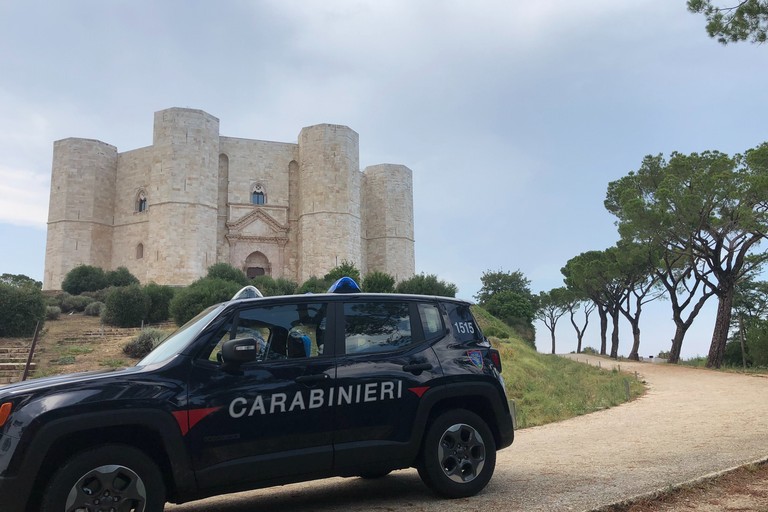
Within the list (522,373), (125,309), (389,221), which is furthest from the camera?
(389,221)

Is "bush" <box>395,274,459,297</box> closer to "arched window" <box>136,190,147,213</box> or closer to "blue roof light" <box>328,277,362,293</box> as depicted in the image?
"arched window" <box>136,190,147,213</box>

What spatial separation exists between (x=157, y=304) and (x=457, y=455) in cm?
2871

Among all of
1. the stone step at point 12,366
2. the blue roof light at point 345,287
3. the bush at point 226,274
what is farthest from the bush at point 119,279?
the blue roof light at point 345,287

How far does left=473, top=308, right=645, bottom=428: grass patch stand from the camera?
43.5 ft

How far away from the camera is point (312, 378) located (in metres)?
4.79

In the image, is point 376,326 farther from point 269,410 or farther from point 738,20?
point 738,20

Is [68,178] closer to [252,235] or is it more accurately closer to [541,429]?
[252,235]

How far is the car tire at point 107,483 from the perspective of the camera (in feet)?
12.8

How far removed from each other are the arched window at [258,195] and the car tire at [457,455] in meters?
50.1

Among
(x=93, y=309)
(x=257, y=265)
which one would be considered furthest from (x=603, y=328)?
(x=93, y=309)

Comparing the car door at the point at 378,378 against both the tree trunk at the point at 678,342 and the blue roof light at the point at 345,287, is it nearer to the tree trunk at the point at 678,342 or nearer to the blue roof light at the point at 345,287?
the blue roof light at the point at 345,287

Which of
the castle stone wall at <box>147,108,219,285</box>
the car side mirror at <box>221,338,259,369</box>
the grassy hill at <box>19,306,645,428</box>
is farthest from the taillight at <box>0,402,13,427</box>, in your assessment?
the castle stone wall at <box>147,108,219,285</box>

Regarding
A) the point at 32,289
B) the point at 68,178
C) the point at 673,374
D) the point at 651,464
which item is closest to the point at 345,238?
the point at 68,178

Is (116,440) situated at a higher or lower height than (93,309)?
lower
